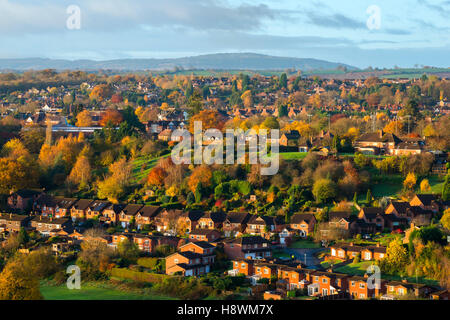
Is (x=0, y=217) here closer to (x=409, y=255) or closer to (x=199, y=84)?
(x=409, y=255)

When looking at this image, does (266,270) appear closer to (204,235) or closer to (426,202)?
(204,235)

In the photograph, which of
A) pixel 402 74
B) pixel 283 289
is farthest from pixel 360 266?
pixel 402 74

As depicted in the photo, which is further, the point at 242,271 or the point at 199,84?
the point at 199,84

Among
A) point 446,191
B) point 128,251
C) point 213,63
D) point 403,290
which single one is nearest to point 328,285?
point 403,290

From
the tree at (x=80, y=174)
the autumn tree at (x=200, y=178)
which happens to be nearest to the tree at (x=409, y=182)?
the autumn tree at (x=200, y=178)

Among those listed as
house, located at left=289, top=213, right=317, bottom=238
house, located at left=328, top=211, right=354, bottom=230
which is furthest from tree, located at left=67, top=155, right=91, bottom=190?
house, located at left=328, top=211, right=354, bottom=230
